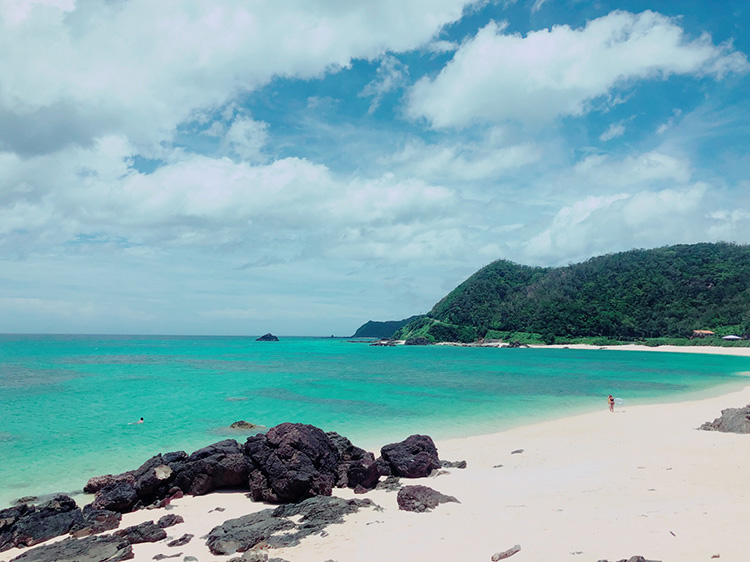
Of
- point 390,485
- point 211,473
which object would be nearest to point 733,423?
point 390,485

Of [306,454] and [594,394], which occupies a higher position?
[306,454]

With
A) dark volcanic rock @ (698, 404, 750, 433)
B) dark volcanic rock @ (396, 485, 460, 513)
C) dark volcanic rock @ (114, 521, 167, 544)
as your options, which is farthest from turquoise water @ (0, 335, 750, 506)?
dark volcanic rock @ (396, 485, 460, 513)

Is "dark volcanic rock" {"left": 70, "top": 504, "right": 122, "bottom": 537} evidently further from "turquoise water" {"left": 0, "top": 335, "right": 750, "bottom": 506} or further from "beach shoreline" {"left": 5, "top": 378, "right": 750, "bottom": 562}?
"turquoise water" {"left": 0, "top": 335, "right": 750, "bottom": 506}

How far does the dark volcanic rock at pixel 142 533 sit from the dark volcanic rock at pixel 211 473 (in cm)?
283

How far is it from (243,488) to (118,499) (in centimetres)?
327

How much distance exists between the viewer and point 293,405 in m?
31.4

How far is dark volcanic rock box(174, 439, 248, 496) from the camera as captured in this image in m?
13.2

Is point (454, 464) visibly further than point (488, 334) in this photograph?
No

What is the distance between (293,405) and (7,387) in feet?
90.5

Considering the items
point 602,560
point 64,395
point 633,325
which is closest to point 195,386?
point 64,395

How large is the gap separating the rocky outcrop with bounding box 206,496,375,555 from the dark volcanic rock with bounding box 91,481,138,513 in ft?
11.7

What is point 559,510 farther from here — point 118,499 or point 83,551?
point 118,499

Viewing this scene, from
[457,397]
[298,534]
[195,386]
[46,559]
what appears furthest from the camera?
[195,386]

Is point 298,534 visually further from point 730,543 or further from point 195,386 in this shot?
point 195,386
